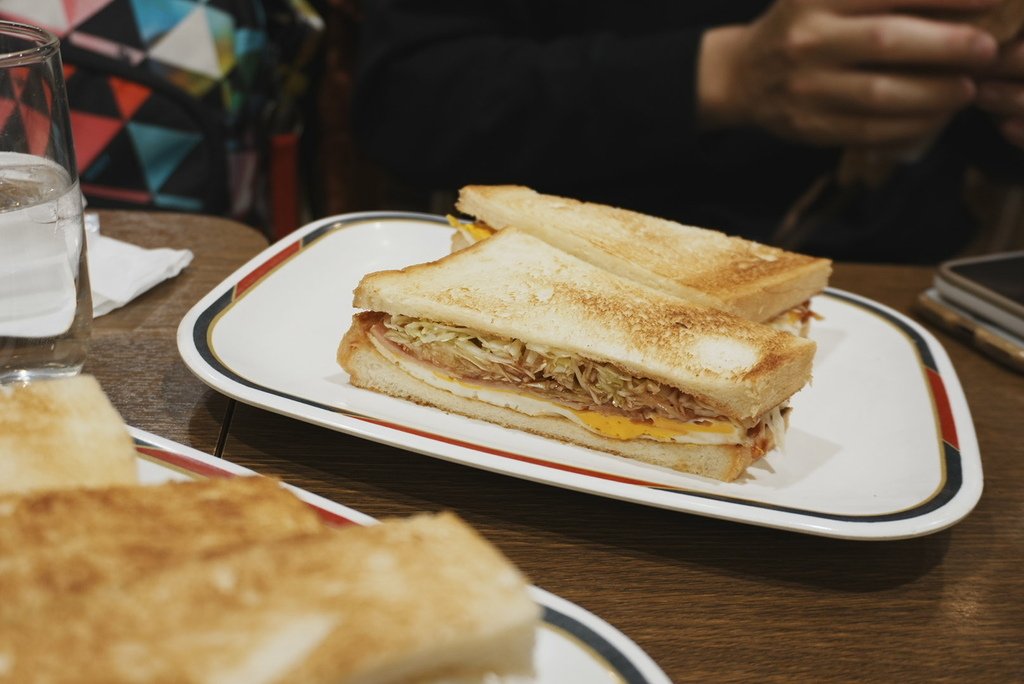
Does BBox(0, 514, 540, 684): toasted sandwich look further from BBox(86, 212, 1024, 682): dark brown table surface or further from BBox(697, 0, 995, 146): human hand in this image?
BBox(697, 0, 995, 146): human hand

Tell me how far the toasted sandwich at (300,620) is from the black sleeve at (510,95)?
1755 mm

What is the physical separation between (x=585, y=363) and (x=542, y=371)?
0.21 ft

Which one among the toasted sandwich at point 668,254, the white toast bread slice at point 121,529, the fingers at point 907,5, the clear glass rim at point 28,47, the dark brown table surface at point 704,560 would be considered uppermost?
the fingers at point 907,5

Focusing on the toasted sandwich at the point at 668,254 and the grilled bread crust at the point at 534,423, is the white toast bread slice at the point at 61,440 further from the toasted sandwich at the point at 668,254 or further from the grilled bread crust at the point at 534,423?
the toasted sandwich at the point at 668,254

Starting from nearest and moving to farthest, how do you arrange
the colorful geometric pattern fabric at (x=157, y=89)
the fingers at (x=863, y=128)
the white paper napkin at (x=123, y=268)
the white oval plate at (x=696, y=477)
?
the white oval plate at (x=696, y=477) < the white paper napkin at (x=123, y=268) < the colorful geometric pattern fabric at (x=157, y=89) < the fingers at (x=863, y=128)

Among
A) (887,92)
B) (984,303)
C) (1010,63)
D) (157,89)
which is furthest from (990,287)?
(157,89)

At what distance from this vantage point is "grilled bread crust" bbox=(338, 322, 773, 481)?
3.90ft

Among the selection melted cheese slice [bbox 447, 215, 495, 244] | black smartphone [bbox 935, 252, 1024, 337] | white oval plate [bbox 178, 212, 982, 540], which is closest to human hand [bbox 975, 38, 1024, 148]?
black smartphone [bbox 935, 252, 1024, 337]

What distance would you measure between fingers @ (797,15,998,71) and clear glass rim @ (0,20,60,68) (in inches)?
62.5

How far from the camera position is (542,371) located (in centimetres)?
128

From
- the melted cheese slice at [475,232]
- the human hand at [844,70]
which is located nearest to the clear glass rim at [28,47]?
the melted cheese slice at [475,232]

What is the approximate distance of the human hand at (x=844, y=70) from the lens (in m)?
1.96

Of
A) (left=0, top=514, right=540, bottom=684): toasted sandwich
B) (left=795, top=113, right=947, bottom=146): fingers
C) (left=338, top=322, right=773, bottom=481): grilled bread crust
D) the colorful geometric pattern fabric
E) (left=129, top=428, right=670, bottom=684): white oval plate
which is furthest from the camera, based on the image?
(left=795, top=113, right=947, bottom=146): fingers

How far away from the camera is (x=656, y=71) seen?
87.4 inches
